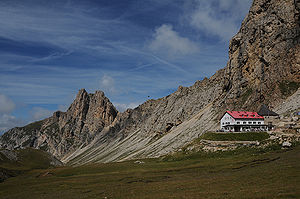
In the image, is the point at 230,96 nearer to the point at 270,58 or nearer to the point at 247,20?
the point at 270,58

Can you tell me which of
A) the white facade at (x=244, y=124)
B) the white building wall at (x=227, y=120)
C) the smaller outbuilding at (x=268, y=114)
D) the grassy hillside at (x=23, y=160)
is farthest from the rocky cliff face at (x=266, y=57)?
the grassy hillside at (x=23, y=160)

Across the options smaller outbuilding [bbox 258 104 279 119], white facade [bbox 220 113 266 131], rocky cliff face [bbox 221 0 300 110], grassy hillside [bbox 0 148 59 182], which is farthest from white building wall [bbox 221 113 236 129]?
grassy hillside [bbox 0 148 59 182]

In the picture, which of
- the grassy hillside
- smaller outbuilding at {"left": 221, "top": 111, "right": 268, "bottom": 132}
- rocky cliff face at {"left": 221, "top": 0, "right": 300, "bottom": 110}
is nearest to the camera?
smaller outbuilding at {"left": 221, "top": 111, "right": 268, "bottom": 132}

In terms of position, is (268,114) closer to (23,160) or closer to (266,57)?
(266,57)

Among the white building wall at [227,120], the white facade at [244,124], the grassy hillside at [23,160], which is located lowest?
the grassy hillside at [23,160]

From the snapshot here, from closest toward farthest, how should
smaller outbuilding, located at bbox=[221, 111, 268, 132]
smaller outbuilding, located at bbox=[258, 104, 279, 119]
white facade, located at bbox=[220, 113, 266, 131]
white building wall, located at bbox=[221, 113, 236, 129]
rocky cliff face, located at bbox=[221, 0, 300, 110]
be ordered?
smaller outbuilding, located at bbox=[258, 104, 279, 119]
white facade, located at bbox=[220, 113, 266, 131]
smaller outbuilding, located at bbox=[221, 111, 268, 132]
white building wall, located at bbox=[221, 113, 236, 129]
rocky cliff face, located at bbox=[221, 0, 300, 110]

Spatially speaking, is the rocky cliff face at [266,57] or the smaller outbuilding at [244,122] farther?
the rocky cliff face at [266,57]

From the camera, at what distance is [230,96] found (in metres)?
154

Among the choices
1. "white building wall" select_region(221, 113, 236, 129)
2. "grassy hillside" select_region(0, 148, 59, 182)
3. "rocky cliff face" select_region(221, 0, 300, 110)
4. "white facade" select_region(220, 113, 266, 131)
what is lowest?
"grassy hillside" select_region(0, 148, 59, 182)

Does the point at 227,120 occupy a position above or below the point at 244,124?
above

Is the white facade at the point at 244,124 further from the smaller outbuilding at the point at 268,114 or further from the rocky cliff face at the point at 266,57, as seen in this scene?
the rocky cliff face at the point at 266,57

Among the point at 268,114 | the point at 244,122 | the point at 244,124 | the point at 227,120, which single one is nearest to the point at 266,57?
the point at 268,114

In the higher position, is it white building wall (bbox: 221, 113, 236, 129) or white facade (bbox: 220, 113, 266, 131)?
white building wall (bbox: 221, 113, 236, 129)

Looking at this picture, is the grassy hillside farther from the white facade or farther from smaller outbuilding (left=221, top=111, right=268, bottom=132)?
smaller outbuilding (left=221, top=111, right=268, bottom=132)
